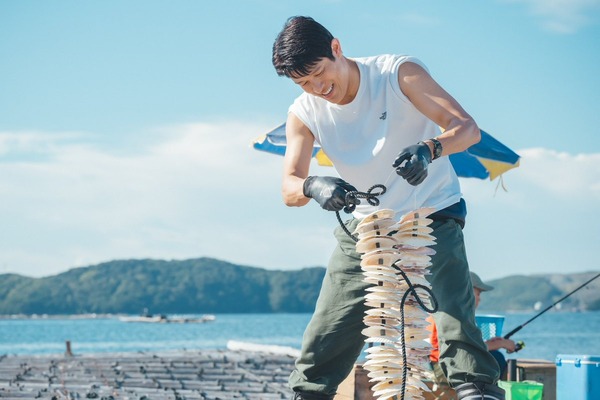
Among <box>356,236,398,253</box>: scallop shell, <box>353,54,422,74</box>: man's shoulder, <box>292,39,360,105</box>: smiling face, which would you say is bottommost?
<box>356,236,398,253</box>: scallop shell

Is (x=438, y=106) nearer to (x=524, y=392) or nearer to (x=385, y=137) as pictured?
(x=385, y=137)

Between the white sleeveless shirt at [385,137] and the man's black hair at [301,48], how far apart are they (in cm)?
26

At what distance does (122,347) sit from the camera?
178 ft

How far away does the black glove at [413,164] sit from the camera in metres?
3.28

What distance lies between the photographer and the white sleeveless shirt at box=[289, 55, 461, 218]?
3863 mm

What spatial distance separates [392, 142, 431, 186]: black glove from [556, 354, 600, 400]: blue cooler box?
8.69 ft

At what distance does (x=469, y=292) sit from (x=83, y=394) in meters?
5.78

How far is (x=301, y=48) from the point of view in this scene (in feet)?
12.1

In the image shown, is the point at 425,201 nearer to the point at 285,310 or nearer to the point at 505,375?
the point at 505,375

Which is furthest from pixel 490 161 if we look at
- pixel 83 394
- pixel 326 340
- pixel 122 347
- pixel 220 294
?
pixel 220 294

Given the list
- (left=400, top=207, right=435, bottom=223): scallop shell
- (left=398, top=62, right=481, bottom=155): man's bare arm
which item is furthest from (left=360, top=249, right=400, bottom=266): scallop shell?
(left=398, top=62, right=481, bottom=155): man's bare arm

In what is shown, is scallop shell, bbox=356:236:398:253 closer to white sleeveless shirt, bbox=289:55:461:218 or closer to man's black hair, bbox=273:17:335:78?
white sleeveless shirt, bbox=289:55:461:218

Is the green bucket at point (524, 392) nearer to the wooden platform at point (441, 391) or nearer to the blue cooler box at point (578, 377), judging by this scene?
the blue cooler box at point (578, 377)

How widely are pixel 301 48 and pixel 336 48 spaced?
20 centimetres
